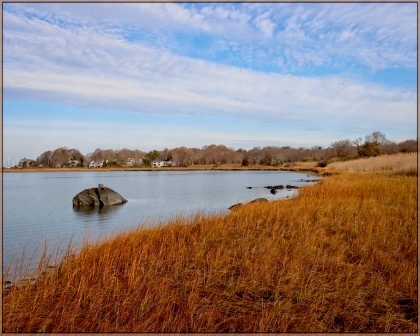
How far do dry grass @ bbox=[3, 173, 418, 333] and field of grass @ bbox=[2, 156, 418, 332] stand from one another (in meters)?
0.02

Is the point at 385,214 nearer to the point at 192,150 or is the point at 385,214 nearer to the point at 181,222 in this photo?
the point at 181,222

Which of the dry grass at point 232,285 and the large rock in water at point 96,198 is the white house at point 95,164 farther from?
the dry grass at point 232,285

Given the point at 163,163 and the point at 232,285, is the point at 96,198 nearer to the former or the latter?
the point at 232,285

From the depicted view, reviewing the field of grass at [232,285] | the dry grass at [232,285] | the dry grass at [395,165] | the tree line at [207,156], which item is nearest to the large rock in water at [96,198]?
the dry grass at [232,285]

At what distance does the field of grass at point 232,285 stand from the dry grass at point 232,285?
18 mm

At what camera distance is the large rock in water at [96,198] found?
20328 millimetres

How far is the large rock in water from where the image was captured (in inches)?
800

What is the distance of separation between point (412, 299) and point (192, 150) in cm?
12045

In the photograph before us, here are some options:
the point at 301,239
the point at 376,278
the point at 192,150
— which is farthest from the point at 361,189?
the point at 192,150

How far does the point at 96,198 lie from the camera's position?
20562 millimetres

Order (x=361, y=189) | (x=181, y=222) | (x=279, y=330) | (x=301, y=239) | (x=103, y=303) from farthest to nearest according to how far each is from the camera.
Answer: (x=361, y=189)
(x=181, y=222)
(x=301, y=239)
(x=103, y=303)
(x=279, y=330)

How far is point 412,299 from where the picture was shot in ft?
17.6

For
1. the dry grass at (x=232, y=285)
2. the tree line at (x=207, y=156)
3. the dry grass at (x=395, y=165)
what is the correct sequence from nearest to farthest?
the dry grass at (x=232, y=285)
the dry grass at (x=395, y=165)
the tree line at (x=207, y=156)

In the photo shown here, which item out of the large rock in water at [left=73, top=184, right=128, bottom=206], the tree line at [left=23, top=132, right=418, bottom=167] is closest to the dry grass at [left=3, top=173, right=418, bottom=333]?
the large rock in water at [left=73, top=184, right=128, bottom=206]
